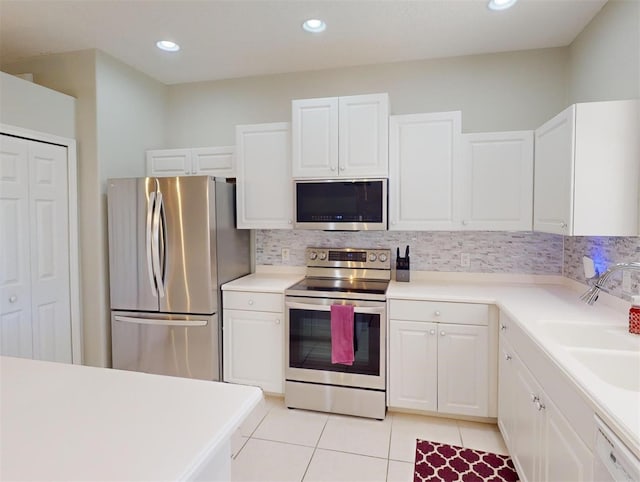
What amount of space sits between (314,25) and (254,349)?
2269 mm

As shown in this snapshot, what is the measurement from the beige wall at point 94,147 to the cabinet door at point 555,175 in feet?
10.0

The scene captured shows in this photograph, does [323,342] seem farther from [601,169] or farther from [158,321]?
[601,169]

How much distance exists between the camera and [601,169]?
5.95 ft

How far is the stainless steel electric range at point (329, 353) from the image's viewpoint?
244 centimetres

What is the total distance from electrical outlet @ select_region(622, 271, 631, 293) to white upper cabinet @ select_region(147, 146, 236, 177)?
8.77ft

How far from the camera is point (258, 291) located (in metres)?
2.66

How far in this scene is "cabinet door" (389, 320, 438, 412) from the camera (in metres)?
2.38

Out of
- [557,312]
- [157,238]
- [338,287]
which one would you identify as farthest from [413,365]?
[157,238]

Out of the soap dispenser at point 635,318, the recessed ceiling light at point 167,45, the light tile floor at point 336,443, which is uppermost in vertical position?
the recessed ceiling light at point 167,45

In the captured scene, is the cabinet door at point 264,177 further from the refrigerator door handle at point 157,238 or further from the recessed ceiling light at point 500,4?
the recessed ceiling light at point 500,4

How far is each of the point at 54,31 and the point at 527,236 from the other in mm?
3623

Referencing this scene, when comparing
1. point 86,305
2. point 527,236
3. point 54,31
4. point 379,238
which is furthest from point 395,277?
point 54,31

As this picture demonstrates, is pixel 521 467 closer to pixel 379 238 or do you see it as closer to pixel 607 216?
pixel 607 216

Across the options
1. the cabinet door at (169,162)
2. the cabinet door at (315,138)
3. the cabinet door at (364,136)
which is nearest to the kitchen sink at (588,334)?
the cabinet door at (364,136)
